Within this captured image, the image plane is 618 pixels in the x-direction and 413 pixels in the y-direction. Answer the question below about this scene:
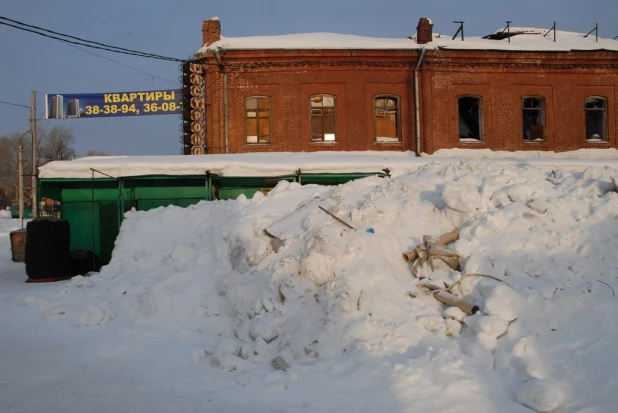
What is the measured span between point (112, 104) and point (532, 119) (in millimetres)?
17184

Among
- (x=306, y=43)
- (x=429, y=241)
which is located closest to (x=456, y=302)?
(x=429, y=241)

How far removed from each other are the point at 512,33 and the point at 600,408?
68.9 feet

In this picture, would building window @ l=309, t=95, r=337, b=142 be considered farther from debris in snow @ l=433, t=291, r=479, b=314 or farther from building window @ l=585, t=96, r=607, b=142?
debris in snow @ l=433, t=291, r=479, b=314

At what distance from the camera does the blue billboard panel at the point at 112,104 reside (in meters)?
22.5

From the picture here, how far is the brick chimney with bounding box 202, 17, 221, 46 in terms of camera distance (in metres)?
19.6

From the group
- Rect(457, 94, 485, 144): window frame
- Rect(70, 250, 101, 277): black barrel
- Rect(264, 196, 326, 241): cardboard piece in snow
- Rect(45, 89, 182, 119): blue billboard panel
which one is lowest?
Rect(70, 250, 101, 277): black barrel

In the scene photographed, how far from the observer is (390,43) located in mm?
19781

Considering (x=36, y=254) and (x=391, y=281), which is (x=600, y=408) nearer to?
(x=391, y=281)

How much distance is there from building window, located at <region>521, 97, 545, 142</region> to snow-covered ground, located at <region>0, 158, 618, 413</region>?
12.5 meters

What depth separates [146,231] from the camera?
10.8 meters

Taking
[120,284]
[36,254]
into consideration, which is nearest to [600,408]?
[120,284]

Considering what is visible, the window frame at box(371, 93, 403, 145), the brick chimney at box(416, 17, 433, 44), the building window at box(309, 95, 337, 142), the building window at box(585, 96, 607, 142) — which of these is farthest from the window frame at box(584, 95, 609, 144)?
the building window at box(309, 95, 337, 142)

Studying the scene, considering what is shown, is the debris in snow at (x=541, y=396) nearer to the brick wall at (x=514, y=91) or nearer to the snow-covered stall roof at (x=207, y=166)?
the snow-covered stall roof at (x=207, y=166)

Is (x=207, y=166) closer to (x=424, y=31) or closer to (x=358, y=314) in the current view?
(x=358, y=314)
